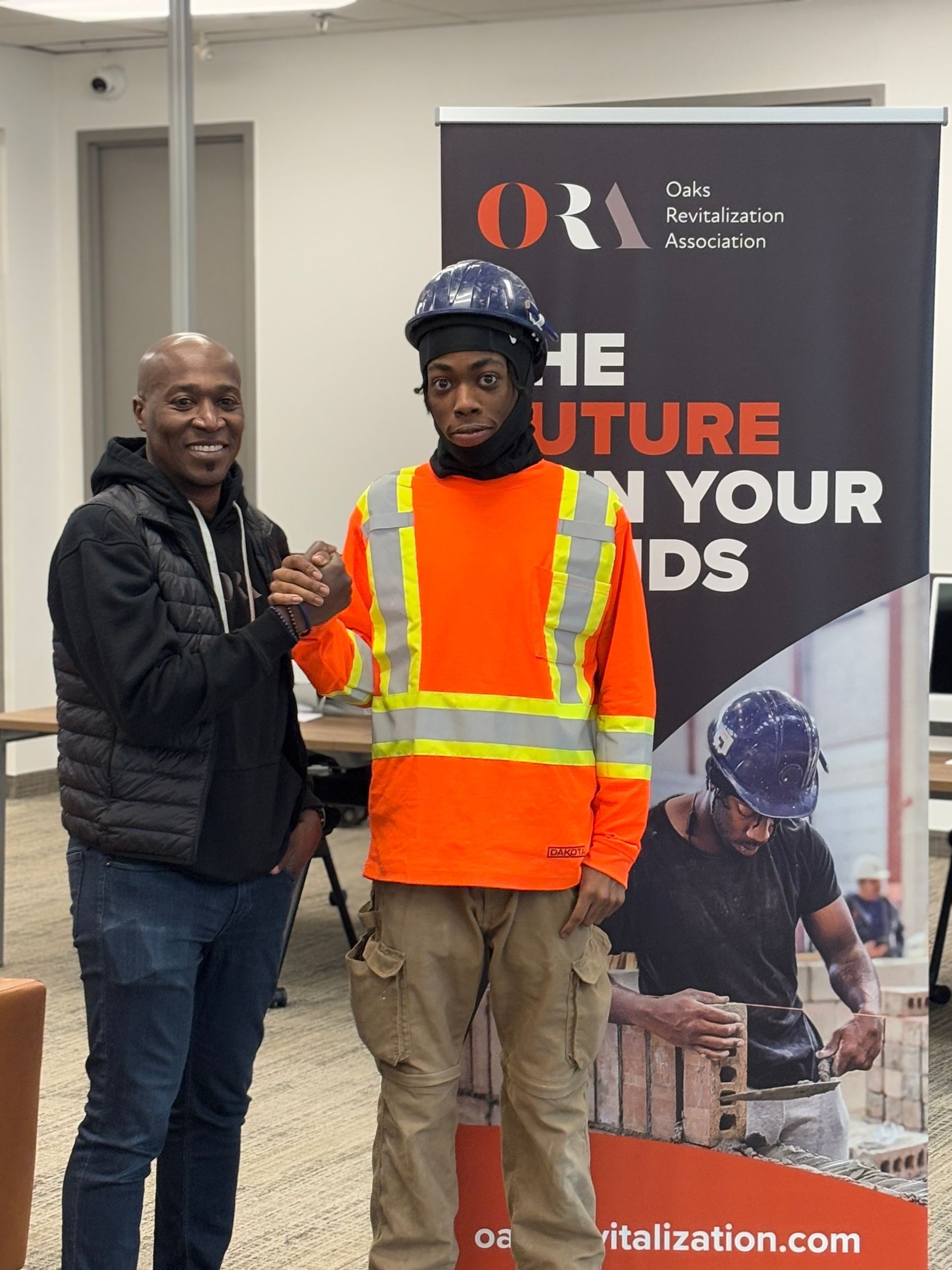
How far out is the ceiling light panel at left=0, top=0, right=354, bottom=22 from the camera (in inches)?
235

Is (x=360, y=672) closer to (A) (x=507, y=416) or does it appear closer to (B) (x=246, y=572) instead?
(B) (x=246, y=572)

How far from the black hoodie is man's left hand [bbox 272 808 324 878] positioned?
18 mm

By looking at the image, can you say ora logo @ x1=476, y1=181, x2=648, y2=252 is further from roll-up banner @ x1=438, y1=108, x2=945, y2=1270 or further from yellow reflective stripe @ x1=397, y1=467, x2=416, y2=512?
yellow reflective stripe @ x1=397, y1=467, x2=416, y2=512

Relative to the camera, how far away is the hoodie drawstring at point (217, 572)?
225 cm

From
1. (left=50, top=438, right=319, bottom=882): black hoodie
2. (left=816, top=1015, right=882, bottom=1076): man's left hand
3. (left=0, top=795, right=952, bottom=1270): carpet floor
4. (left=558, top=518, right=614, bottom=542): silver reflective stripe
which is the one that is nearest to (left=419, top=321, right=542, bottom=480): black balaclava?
(left=558, top=518, right=614, bottom=542): silver reflective stripe

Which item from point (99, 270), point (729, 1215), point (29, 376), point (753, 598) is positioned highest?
point (99, 270)

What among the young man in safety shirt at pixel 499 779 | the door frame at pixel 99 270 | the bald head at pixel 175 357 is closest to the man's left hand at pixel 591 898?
the young man in safety shirt at pixel 499 779

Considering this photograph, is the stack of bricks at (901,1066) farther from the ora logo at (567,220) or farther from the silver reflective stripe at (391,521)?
the ora logo at (567,220)

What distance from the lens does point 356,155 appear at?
7.25m

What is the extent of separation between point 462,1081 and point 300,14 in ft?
18.1

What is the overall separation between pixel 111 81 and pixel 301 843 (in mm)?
6255

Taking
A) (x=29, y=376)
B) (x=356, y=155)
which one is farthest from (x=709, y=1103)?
(x=29, y=376)

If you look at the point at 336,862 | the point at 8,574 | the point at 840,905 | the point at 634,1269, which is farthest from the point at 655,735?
the point at 8,574

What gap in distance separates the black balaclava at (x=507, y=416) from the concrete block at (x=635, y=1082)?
1003mm
